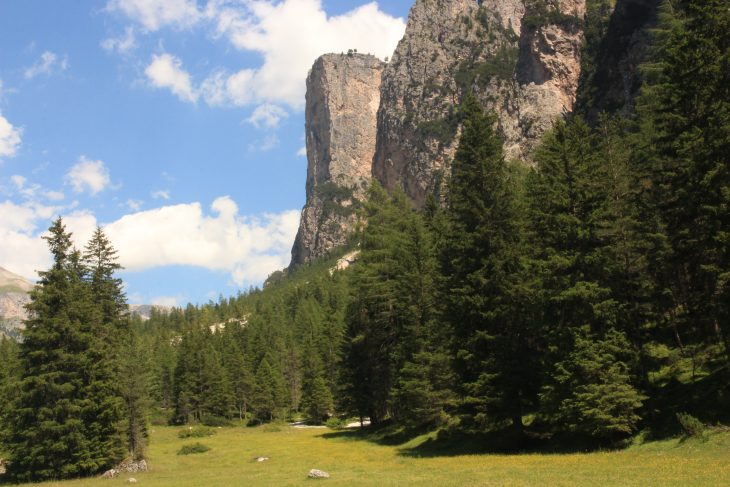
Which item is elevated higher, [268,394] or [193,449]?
[268,394]

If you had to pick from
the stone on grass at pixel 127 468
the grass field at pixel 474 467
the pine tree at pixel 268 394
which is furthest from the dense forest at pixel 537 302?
the pine tree at pixel 268 394

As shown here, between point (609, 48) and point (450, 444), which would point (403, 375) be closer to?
point (450, 444)

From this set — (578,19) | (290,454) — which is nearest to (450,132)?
(578,19)

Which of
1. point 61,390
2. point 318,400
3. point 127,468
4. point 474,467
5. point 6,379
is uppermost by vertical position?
point 6,379

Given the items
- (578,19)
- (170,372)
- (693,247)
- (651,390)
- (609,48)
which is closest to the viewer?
(693,247)

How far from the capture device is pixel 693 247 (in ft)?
73.6

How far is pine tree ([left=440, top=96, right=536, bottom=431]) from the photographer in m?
27.8

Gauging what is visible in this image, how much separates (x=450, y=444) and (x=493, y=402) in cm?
679

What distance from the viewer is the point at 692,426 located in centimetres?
2020

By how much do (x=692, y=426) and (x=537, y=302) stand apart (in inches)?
345

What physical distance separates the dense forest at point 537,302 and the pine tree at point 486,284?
3.6 inches

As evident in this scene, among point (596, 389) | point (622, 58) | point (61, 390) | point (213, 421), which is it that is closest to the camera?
point (596, 389)

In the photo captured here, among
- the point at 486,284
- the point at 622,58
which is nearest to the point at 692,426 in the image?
the point at 486,284

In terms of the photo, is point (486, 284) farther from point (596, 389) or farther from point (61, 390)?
point (61, 390)
